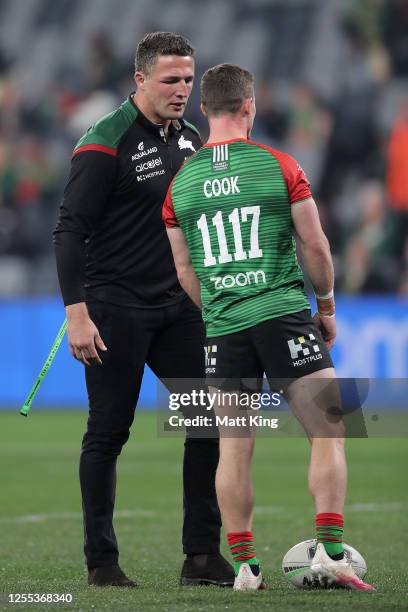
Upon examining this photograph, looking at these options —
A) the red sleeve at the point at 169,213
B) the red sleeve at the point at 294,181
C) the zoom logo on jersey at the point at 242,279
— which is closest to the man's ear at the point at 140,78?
the red sleeve at the point at 169,213

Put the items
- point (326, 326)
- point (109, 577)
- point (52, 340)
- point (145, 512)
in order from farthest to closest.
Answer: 1. point (52, 340)
2. point (145, 512)
3. point (109, 577)
4. point (326, 326)

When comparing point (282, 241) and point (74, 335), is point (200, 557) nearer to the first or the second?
point (74, 335)

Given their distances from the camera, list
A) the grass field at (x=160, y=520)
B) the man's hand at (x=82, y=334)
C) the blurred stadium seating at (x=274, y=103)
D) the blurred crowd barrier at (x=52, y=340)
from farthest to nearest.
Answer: the blurred stadium seating at (x=274, y=103) → the blurred crowd barrier at (x=52, y=340) → the man's hand at (x=82, y=334) → the grass field at (x=160, y=520)

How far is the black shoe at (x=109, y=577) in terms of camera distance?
5.33m

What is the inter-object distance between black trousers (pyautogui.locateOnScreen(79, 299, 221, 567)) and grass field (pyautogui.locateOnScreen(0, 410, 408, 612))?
25 cm

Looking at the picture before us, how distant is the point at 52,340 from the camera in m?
15.9

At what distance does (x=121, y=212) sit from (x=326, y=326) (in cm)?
104

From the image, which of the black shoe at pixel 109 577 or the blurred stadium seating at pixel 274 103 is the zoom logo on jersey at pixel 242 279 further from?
the blurred stadium seating at pixel 274 103

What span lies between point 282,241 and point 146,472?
6200 millimetres

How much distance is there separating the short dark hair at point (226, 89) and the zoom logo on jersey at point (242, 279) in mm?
606

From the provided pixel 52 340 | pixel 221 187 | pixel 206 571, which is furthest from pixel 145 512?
pixel 52 340

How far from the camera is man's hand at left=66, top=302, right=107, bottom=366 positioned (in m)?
5.24

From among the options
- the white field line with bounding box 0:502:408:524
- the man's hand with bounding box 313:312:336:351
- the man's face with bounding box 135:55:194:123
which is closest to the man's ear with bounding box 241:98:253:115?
the man's face with bounding box 135:55:194:123

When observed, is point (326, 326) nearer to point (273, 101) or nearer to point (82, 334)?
point (82, 334)
